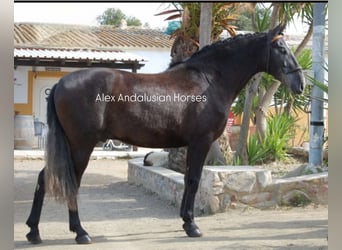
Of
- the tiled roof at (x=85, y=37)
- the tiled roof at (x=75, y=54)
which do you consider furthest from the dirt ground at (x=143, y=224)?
the tiled roof at (x=85, y=37)

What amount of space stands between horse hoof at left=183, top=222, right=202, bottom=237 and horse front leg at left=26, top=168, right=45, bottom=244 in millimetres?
1118

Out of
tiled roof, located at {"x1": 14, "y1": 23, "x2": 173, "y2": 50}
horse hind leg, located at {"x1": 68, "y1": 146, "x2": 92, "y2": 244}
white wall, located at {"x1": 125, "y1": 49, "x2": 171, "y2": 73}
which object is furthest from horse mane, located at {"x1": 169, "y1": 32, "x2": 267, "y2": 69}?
horse hind leg, located at {"x1": 68, "y1": 146, "x2": 92, "y2": 244}

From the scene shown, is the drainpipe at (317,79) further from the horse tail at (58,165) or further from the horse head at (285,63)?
the horse tail at (58,165)

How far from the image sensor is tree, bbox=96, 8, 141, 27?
150 inches

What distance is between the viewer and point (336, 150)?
302 cm

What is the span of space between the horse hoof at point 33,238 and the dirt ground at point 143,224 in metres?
0.04

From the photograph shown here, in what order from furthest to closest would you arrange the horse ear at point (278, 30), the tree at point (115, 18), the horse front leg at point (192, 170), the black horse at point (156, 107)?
the horse front leg at point (192, 170), the horse ear at point (278, 30), the black horse at point (156, 107), the tree at point (115, 18)

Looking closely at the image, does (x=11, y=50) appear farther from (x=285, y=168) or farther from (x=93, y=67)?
(x=285, y=168)

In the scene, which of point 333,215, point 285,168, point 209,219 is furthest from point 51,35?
point 285,168

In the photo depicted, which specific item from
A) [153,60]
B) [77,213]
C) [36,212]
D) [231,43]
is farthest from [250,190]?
[36,212]

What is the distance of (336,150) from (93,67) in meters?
2.01

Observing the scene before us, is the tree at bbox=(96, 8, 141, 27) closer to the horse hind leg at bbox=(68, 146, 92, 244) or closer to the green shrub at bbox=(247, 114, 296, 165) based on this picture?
the horse hind leg at bbox=(68, 146, 92, 244)

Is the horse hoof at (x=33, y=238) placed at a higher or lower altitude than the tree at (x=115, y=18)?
lower

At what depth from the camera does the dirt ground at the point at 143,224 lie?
394 cm
